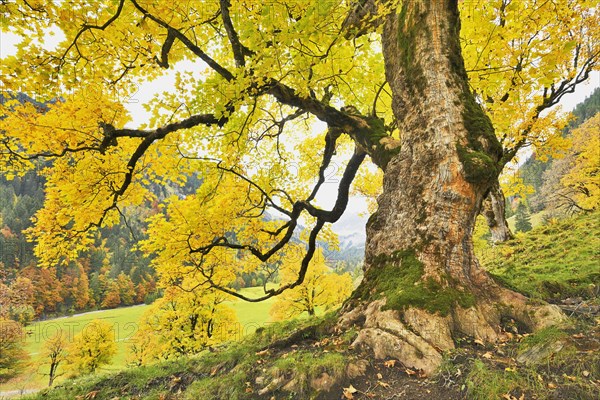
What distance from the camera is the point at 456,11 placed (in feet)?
17.1

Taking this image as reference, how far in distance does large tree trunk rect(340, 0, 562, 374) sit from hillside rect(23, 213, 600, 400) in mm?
262

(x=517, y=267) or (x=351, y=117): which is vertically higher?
(x=351, y=117)

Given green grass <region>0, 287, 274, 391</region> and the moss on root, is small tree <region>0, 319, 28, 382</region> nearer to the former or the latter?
green grass <region>0, 287, 274, 391</region>

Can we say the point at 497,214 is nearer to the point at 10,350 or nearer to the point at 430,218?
the point at 430,218

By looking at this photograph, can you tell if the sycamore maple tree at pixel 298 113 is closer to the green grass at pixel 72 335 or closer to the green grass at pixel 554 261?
the green grass at pixel 554 261

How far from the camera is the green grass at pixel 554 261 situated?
17.5 feet

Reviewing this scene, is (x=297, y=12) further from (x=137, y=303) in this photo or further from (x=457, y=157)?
(x=137, y=303)

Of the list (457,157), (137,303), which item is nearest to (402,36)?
(457,157)

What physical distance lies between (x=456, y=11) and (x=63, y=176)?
899 cm

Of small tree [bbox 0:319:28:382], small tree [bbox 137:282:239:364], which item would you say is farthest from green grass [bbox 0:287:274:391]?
small tree [bbox 137:282:239:364]

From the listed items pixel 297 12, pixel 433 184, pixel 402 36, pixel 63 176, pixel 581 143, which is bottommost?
pixel 433 184

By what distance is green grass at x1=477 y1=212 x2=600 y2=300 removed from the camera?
5341mm

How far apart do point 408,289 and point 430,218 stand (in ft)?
3.73

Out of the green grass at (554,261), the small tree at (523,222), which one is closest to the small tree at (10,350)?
the green grass at (554,261)
